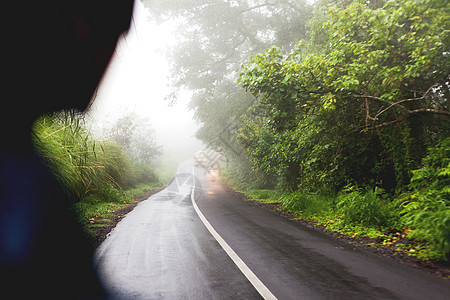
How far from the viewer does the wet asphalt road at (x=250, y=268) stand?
3715 mm

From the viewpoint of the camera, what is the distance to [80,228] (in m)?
6.81

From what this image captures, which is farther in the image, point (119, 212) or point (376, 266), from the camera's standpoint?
point (119, 212)

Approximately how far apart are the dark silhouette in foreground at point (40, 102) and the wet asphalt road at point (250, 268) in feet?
1.87

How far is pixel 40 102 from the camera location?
4195 millimetres

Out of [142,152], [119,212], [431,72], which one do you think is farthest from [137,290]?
Answer: [142,152]

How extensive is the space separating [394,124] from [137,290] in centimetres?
783

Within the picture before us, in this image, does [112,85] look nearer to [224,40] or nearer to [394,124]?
[394,124]

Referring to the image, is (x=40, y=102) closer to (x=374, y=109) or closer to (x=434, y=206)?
(x=434, y=206)

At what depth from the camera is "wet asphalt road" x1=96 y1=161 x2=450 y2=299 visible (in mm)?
3715

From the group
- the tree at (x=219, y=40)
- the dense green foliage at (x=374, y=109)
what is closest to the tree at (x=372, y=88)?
the dense green foliage at (x=374, y=109)

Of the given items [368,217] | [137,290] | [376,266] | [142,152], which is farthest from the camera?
[142,152]

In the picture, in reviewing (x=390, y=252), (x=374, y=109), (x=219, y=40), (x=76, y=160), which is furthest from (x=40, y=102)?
(x=219, y=40)

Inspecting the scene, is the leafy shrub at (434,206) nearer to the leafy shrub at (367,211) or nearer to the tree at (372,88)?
the leafy shrub at (367,211)

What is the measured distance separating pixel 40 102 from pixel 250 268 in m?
3.87
